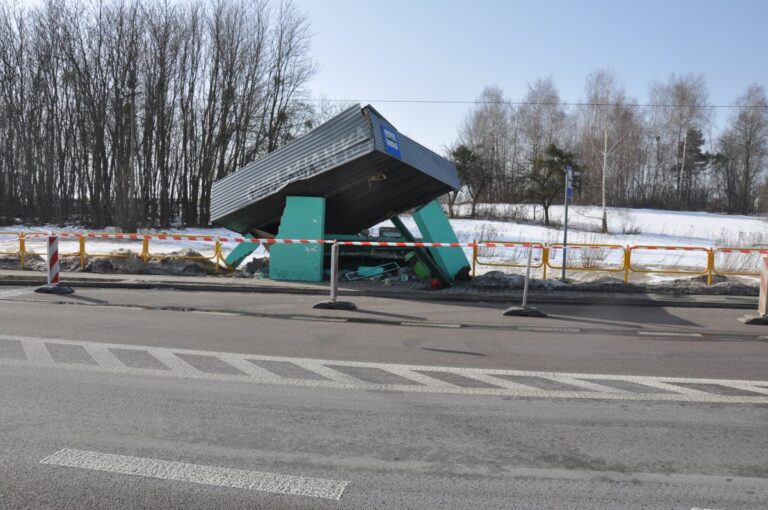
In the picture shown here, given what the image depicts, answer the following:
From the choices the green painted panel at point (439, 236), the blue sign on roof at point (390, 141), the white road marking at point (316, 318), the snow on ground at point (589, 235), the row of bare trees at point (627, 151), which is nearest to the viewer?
the white road marking at point (316, 318)

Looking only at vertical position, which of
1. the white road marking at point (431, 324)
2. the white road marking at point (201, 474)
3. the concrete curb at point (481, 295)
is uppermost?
the concrete curb at point (481, 295)

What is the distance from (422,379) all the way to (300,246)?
8876mm

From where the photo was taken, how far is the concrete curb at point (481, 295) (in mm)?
12133

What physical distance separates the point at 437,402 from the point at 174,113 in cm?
4072

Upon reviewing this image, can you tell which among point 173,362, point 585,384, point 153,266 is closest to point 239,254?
point 153,266

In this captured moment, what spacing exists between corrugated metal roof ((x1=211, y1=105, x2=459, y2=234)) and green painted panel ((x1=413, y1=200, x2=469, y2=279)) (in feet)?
1.46

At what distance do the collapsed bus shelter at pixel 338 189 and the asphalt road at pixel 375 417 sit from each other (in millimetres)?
5278

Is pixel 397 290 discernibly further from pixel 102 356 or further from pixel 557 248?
pixel 102 356

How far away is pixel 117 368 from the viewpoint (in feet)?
19.6

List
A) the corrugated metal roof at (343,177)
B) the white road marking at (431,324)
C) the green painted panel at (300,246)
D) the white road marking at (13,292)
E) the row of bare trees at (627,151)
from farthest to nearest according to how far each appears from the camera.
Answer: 1. the row of bare trees at (627,151)
2. the green painted panel at (300,246)
3. the corrugated metal roof at (343,177)
4. the white road marking at (13,292)
5. the white road marking at (431,324)

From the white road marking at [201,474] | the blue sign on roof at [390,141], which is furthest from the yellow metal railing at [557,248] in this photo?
the white road marking at [201,474]

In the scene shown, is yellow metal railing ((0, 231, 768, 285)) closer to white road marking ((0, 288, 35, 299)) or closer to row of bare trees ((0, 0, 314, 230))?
white road marking ((0, 288, 35, 299))

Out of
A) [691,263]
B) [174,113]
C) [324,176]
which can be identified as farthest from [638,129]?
[324,176]

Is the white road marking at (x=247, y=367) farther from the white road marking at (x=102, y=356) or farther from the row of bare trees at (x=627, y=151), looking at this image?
the row of bare trees at (x=627, y=151)
